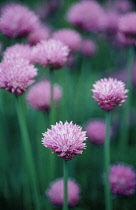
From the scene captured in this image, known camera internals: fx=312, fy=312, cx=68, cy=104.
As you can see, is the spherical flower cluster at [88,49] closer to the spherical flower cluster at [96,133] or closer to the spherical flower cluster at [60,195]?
the spherical flower cluster at [96,133]

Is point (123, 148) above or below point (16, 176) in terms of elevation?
above

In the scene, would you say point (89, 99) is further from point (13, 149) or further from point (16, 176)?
point (16, 176)

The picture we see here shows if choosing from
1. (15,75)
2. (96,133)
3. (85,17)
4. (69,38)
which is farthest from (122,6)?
(15,75)

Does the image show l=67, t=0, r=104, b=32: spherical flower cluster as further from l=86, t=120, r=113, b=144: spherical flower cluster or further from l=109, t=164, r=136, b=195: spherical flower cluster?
l=109, t=164, r=136, b=195: spherical flower cluster

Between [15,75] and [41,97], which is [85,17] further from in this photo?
[15,75]

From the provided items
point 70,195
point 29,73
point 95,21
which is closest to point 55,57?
point 29,73

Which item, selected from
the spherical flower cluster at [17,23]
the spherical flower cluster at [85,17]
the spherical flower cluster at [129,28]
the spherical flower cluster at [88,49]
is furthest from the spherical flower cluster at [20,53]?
the spherical flower cluster at [88,49]

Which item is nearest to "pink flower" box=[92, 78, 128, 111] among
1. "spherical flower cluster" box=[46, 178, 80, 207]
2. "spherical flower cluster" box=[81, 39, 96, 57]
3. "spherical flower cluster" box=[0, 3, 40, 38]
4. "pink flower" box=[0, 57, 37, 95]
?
"pink flower" box=[0, 57, 37, 95]
